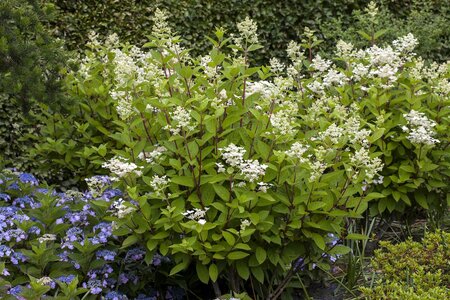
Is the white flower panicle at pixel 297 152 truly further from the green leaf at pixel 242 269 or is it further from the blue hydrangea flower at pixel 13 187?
the blue hydrangea flower at pixel 13 187

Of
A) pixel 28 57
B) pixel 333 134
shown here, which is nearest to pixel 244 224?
pixel 333 134

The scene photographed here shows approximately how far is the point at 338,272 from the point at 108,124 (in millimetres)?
1770

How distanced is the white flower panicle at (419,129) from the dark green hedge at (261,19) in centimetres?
354

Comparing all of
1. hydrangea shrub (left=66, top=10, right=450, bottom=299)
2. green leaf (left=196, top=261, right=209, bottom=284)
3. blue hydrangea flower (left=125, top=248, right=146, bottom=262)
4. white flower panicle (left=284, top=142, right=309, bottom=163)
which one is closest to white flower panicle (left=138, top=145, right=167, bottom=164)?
hydrangea shrub (left=66, top=10, right=450, bottom=299)

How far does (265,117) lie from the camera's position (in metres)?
3.66

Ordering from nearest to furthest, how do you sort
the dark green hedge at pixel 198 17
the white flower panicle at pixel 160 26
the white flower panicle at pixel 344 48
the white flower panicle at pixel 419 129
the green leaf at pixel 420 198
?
the white flower panicle at pixel 160 26
the white flower panicle at pixel 419 129
the green leaf at pixel 420 198
the white flower panicle at pixel 344 48
the dark green hedge at pixel 198 17

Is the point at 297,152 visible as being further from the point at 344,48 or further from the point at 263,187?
the point at 344,48

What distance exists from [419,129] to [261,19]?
4.43 metres

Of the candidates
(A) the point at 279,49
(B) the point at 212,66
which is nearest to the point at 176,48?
(B) the point at 212,66

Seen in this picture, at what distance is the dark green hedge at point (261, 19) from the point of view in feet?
23.4

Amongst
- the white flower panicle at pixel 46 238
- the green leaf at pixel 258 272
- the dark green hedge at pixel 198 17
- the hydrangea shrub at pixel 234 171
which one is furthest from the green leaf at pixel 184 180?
the dark green hedge at pixel 198 17

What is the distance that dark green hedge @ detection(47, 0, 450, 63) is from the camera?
713 centimetres

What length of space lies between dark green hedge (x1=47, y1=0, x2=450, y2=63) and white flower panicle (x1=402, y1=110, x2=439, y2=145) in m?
3.54

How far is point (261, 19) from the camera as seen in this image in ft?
27.0
